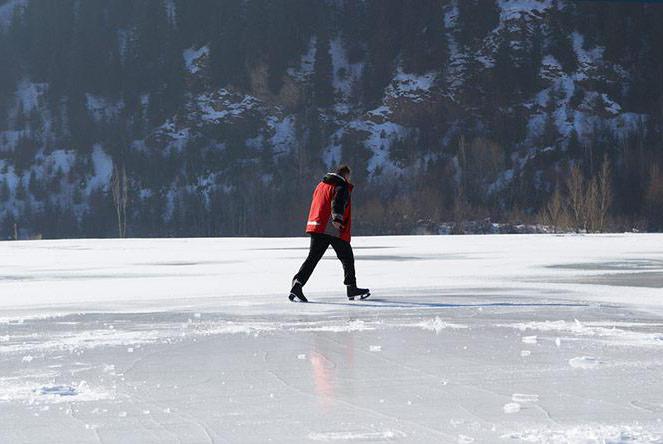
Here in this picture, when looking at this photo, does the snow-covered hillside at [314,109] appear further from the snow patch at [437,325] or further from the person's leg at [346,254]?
the snow patch at [437,325]

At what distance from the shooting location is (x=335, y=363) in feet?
23.3

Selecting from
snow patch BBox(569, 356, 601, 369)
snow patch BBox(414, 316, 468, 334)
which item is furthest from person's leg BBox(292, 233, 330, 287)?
snow patch BBox(569, 356, 601, 369)

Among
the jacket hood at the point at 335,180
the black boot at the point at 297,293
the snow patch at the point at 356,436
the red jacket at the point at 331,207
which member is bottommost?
the snow patch at the point at 356,436

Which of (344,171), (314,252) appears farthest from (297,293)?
(344,171)

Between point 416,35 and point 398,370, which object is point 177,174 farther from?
point 398,370

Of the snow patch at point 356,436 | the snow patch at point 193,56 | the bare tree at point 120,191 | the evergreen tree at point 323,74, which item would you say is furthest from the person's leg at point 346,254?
the snow patch at point 193,56

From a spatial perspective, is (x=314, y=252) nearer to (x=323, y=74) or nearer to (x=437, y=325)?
(x=437, y=325)

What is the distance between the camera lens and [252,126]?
11562 cm

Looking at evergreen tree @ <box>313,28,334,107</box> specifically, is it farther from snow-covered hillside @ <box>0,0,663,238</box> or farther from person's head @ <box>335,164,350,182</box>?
person's head @ <box>335,164,350,182</box>

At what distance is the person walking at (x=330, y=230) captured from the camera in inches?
482

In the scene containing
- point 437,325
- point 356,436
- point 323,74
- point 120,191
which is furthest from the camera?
point 323,74

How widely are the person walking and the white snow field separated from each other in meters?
0.32

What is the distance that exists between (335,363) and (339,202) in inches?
205

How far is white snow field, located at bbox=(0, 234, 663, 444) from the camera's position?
16.2 ft
